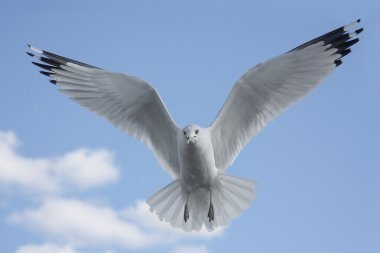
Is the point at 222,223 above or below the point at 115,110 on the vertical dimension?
below

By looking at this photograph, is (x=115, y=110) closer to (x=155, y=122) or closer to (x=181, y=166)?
(x=155, y=122)

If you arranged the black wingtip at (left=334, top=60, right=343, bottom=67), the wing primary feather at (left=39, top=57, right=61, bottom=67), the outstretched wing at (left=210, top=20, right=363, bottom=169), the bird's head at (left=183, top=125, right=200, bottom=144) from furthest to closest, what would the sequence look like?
the wing primary feather at (left=39, top=57, right=61, bottom=67), the black wingtip at (left=334, top=60, right=343, bottom=67), the outstretched wing at (left=210, top=20, right=363, bottom=169), the bird's head at (left=183, top=125, right=200, bottom=144)

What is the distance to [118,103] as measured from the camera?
647 centimetres

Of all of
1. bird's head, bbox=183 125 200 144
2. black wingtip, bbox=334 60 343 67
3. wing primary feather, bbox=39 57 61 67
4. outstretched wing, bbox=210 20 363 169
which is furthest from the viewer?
wing primary feather, bbox=39 57 61 67

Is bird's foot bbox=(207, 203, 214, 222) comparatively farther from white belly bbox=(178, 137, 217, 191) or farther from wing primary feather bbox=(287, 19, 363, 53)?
wing primary feather bbox=(287, 19, 363, 53)

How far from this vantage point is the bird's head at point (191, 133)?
5.90 metres

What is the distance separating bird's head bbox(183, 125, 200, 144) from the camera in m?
5.90

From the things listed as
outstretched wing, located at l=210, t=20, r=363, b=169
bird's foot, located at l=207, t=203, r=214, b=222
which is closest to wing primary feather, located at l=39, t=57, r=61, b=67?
outstretched wing, located at l=210, t=20, r=363, b=169

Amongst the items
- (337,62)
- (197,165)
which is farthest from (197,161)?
(337,62)

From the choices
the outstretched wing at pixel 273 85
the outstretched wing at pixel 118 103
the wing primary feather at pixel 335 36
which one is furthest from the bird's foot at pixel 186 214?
the wing primary feather at pixel 335 36

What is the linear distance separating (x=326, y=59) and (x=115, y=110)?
1.89 m

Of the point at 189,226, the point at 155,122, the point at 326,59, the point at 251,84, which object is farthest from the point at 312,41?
the point at 189,226

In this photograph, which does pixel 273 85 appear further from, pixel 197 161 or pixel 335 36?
pixel 197 161

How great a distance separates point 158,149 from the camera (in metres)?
6.56
